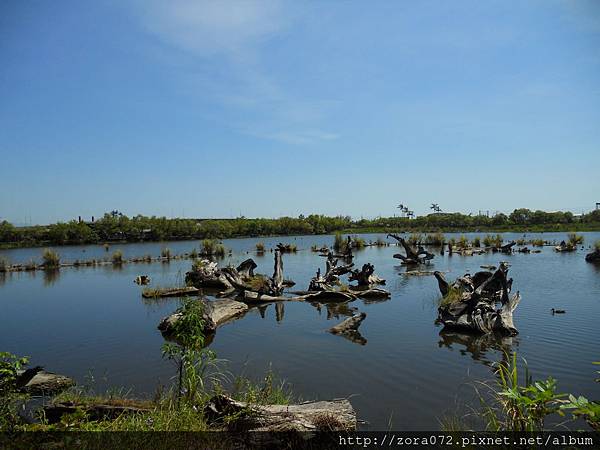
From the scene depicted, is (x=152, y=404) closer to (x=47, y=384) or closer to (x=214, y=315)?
(x=47, y=384)

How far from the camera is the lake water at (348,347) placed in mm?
7891

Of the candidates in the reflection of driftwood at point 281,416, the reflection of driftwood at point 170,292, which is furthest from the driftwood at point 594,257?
the reflection of driftwood at point 281,416

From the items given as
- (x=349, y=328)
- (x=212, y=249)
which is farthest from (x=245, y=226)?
(x=349, y=328)

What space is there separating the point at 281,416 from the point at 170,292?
15.6m

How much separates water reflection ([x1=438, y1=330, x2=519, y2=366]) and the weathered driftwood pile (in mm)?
304

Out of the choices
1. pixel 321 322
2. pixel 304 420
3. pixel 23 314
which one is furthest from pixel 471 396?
pixel 23 314

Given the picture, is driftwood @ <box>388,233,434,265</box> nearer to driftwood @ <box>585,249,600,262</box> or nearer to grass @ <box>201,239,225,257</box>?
driftwood @ <box>585,249,600,262</box>

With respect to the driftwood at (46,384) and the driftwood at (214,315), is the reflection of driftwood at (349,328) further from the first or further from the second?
the driftwood at (46,384)

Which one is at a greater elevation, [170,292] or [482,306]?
[482,306]

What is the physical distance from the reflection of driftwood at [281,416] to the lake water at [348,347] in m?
1.23

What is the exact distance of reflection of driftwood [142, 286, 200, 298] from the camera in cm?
1919

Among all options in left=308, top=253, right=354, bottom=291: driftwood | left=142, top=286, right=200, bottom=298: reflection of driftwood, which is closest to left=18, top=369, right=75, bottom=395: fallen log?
left=142, top=286, right=200, bottom=298: reflection of driftwood

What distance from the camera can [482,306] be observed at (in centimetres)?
1287

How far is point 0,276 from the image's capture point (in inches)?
1092
